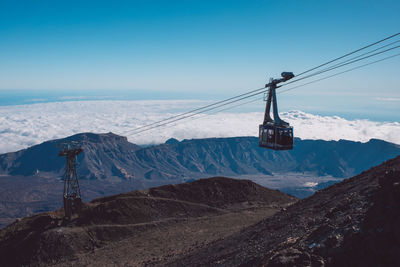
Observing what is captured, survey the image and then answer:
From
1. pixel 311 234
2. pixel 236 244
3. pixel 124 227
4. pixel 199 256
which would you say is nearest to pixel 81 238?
pixel 124 227

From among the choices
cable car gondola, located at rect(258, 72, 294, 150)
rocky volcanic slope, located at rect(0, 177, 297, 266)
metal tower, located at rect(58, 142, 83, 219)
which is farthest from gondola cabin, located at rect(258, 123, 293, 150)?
metal tower, located at rect(58, 142, 83, 219)

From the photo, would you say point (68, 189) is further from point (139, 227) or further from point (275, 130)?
point (275, 130)

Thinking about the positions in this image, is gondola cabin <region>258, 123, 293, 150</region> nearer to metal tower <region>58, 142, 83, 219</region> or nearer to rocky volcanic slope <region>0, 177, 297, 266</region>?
rocky volcanic slope <region>0, 177, 297, 266</region>

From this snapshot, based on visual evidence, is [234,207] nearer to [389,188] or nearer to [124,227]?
[124,227]

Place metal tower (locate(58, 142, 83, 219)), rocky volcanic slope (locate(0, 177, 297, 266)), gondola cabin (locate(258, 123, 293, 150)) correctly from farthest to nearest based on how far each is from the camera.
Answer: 1. metal tower (locate(58, 142, 83, 219))
2. rocky volcanic slope (locate(0, 177, 297, 266))
3. gondola cabin (locate(258, 123, 293, 150))

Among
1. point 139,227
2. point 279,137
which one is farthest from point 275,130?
point 139,227

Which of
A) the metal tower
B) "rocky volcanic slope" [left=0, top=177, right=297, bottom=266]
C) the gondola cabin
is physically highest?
the gondola cabin
